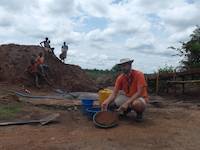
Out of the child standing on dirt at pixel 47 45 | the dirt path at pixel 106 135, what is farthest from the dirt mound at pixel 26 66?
the dirt path at pixel 106 135

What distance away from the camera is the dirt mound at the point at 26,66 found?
63.2 ft

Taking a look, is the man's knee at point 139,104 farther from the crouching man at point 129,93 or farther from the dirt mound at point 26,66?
the dirt mound at point 26,66

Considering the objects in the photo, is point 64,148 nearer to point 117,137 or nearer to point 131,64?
point 117,137

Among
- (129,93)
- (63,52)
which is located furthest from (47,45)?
(129,93)

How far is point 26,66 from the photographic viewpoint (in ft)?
65.4

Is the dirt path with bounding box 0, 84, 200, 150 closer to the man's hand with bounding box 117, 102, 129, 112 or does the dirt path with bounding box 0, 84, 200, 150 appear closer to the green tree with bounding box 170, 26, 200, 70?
the man's hand with bounding box 117, 102, 129, 112

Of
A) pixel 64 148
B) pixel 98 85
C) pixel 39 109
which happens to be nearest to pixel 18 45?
pixel 98 85

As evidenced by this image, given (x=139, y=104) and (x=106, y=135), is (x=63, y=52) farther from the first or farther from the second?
(x=106, y=135)

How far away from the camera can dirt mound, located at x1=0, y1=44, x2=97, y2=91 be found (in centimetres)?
1927

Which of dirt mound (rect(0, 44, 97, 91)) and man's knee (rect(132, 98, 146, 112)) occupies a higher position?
dirt mound (rect(0, 44, 97, 91))

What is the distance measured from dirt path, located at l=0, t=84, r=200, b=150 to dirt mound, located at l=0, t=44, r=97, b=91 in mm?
10580

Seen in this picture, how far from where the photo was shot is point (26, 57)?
20656mm

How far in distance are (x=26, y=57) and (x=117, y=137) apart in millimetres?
14362

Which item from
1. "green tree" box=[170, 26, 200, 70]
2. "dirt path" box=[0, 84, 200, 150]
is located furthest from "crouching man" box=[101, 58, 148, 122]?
"green tree" box=[170, 26, 200, 70]
